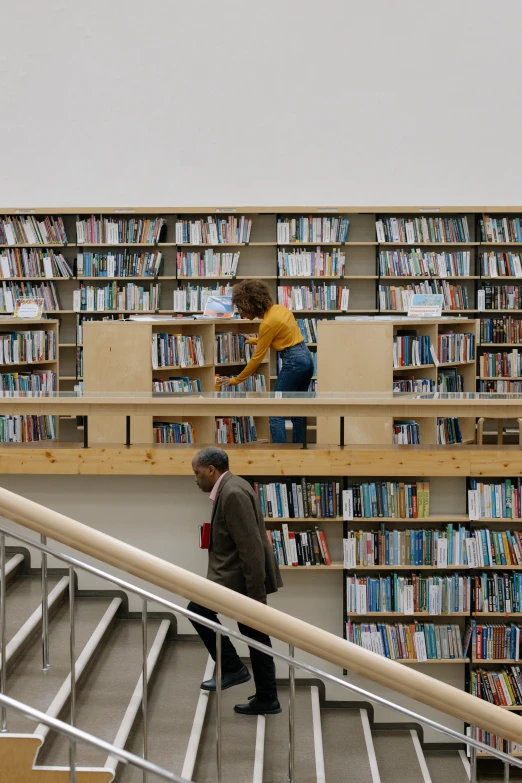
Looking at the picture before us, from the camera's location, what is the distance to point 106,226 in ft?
27.9

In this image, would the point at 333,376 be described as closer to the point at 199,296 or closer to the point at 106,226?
the point at 199,296

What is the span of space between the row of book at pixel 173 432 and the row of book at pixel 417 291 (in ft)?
9.88

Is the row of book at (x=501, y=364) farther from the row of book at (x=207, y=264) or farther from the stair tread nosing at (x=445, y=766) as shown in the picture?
the stair tread nosing at (x=445, y=766)

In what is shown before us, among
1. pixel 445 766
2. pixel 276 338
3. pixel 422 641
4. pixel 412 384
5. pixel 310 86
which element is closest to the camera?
pixel 445 766

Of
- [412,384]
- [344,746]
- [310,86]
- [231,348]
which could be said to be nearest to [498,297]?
[412,384]

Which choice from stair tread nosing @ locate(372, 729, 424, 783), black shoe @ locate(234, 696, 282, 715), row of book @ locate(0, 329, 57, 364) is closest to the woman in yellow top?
stair tread nosing @ locate(372, 729, 424, 783)

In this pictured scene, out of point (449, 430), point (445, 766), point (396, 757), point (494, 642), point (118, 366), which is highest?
point (118, 366)

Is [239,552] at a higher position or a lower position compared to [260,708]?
higher

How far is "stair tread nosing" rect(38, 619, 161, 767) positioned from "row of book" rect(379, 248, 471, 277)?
4961mm

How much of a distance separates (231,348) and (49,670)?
14.2 feet

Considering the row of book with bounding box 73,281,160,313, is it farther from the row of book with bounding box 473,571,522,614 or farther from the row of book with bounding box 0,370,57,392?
the row of book with bounding box 473,571,522,614

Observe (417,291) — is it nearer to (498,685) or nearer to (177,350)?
(177,350)

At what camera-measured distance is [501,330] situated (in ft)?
28.2

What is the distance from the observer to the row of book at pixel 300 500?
15.6 ft
